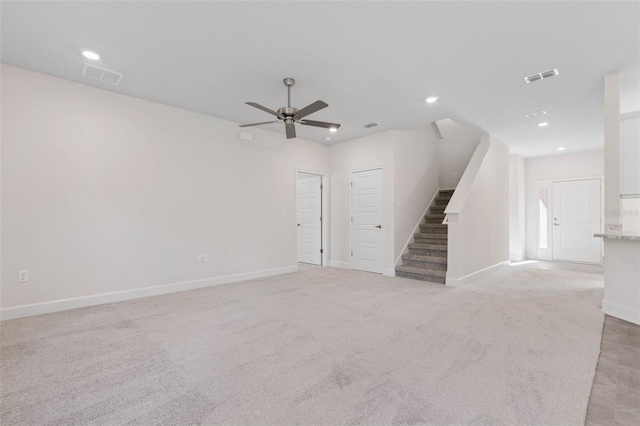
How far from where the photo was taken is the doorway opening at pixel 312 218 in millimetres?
6676

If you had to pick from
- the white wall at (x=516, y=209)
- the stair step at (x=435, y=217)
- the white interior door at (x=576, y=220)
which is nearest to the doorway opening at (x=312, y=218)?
the stair step at (x=435, y=217)

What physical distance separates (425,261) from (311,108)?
3746 millimetres

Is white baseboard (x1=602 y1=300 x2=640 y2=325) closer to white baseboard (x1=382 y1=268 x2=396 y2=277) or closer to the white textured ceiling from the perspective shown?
the white textured ceiling

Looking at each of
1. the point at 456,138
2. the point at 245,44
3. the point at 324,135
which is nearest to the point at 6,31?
the point at 245,44

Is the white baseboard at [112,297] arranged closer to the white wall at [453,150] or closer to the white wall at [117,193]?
the white wall at [117,193]

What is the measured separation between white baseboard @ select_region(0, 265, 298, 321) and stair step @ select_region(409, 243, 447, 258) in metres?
3.07

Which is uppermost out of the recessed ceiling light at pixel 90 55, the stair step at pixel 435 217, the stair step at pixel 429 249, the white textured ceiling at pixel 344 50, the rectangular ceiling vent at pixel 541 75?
the recessed ceiling light at pixel 90 55

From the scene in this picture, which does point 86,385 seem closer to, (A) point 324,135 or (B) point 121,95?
(B) point 121,95

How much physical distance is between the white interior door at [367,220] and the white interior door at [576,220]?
17.5ft

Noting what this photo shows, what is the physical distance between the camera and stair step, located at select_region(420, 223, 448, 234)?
603 cm

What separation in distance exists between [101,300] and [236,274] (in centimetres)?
190

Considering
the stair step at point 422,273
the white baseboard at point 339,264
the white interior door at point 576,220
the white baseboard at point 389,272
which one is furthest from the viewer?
the white interior door at point 576,220

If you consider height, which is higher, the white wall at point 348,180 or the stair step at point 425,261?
the white wall at point 348,180

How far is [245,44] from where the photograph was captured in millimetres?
2734
